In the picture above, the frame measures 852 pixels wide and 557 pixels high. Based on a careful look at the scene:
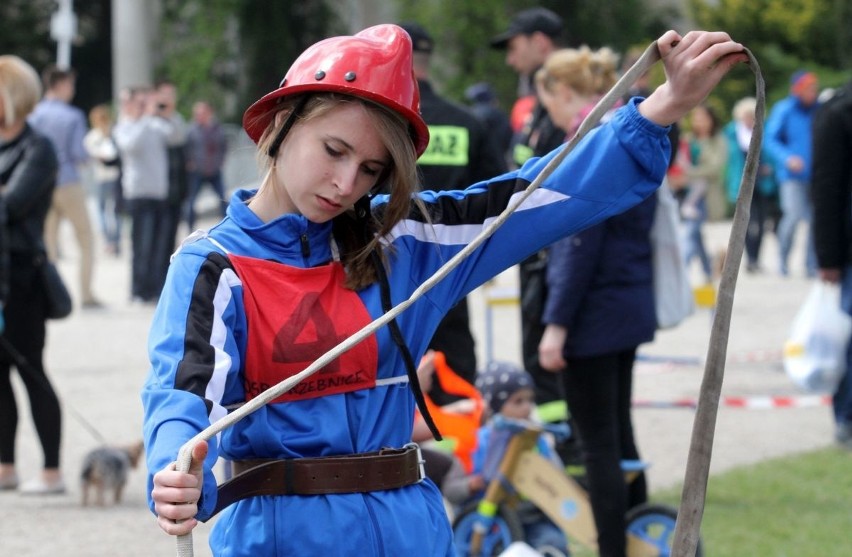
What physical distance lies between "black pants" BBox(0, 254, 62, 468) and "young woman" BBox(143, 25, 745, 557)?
15.3 feet

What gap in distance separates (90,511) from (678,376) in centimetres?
487

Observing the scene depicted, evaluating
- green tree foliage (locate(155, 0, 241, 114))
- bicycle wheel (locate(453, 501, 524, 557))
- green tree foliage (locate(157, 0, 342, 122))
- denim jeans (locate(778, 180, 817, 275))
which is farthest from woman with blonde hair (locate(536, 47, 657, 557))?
green tree foliage (locate(155, 0, 241, 114))

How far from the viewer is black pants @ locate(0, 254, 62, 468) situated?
7293 mm

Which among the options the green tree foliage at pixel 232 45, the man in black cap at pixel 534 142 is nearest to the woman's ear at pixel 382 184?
the man in black cap at pixel 534 142

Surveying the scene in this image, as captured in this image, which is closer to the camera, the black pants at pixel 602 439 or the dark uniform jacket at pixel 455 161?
the black pants at pixel 602 439

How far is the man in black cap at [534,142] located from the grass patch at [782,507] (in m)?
0.78

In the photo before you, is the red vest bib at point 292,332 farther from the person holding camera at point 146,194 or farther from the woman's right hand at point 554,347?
the person holding camera at point 146,194

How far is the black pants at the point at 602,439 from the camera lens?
529cm

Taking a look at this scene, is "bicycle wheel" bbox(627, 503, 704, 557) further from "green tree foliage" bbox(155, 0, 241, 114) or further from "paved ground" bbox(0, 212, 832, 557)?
"green tree foliage" bbox(155, 0, 241, 114)

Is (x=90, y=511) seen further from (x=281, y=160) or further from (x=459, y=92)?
(x=459, y=92)

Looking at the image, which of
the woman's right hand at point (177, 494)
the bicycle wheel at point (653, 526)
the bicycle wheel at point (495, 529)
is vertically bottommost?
the bicycle wheel at point (495, 529)

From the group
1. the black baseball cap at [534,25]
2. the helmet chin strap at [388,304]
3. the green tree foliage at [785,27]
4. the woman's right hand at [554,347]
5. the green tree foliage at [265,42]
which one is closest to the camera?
the helmet chin strap at [388,304]

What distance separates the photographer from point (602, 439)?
529 cm

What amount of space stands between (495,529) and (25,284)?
2.89 metres
